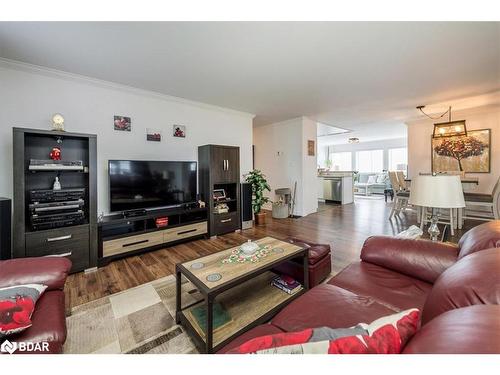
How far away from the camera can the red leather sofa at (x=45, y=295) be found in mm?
950

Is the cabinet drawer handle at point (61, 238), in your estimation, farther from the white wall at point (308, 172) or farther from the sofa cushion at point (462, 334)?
the white wall at point (308, 172)

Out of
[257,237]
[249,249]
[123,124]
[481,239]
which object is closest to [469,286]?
[481,239]

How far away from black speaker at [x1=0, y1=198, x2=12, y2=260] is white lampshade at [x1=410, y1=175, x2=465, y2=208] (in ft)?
11.5

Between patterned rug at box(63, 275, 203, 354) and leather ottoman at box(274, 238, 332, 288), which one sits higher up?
leather ottoman at box(274, 238, 332, 288)

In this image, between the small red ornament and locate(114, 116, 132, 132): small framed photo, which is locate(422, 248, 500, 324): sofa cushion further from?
locate(114, 116, 132, 132): small framed photo

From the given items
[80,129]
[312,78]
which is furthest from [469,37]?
[80,129]

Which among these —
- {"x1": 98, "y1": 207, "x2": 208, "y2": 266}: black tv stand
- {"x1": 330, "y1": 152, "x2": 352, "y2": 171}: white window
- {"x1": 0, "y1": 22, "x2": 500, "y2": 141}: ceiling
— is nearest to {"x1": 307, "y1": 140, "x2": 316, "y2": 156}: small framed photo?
{"x1": 0, "y1": 22, "x2": 500, "y2": 141}: ceiling

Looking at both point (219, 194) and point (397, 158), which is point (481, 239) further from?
point (397, 158)

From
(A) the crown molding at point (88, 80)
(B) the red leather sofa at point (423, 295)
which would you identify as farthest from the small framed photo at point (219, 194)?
(B) the red leather sofa at point (423, 295)

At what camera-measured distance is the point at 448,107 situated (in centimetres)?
433

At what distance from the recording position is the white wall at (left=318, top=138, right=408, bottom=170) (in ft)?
29.7

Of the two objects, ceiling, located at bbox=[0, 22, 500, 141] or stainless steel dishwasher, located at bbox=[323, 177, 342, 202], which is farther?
stainless steel dishwasher, located at bbox=[323, 177, 342, 202]

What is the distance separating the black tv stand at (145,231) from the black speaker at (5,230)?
0.71m

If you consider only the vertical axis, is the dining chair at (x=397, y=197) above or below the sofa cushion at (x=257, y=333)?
above
